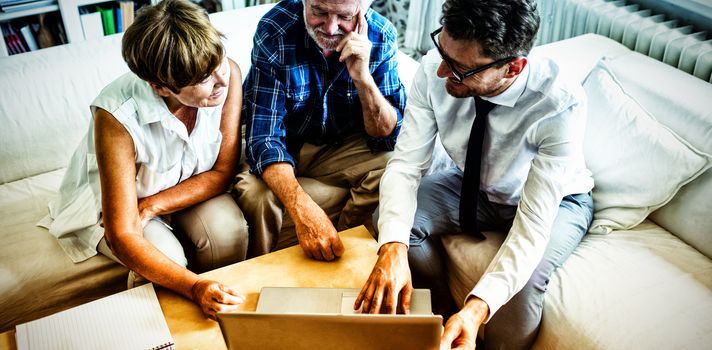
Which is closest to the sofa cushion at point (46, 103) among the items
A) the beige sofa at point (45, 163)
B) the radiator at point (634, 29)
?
the beige sofa at point (45, 163)

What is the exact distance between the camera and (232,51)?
2.17 m

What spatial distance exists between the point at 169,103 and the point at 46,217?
580mm

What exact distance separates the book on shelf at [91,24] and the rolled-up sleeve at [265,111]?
55.1 inches

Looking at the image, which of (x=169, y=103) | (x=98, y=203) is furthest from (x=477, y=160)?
(x=98, y=203)

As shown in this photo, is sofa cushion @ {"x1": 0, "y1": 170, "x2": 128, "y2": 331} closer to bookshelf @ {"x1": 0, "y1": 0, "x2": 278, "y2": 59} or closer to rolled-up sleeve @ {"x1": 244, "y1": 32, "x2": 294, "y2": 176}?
rolled-up sleeve @ {"x1": 244, "y1": 32, "x2": 294, "y2": 176}

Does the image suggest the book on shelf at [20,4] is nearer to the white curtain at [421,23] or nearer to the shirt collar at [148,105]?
the shirt collar at [148,105]

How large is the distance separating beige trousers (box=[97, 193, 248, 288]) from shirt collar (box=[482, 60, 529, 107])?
31.7 inches

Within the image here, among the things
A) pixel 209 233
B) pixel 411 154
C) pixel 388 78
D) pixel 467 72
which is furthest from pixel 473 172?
pixel 209 233

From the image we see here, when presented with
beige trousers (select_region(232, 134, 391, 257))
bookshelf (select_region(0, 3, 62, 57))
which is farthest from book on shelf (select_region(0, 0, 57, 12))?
beige trousers (select_region(232, 134, 391, 257))

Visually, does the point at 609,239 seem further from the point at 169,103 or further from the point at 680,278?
Result: the point at 169,103

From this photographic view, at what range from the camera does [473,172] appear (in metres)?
1.55

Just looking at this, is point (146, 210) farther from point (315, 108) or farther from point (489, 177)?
point (489, 177)

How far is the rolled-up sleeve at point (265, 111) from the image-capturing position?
5.63 feet

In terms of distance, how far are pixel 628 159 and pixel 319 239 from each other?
0.94 meters
